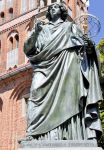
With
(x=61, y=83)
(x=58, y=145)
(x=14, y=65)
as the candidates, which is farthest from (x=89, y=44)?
(x=14, y=65)

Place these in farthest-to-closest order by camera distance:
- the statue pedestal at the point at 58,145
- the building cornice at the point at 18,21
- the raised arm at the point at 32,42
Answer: the building cornice at the point at 18,21 < the raised arm at the point at 32,42 < the statue pedestal at the point at 58,145

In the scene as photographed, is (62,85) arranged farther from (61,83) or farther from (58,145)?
(58,145)

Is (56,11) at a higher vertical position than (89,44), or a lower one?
higher

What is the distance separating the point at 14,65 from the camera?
1158 inches

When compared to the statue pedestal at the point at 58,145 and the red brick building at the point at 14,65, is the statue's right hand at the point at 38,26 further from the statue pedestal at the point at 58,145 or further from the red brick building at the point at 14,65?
the red brick building at the point at 14,65

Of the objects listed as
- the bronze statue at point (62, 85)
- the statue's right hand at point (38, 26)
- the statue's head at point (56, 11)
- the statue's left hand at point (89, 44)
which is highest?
the statue's head at point (56, 11)

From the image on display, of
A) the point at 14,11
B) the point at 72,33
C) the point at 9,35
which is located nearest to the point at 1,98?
the point at 9,35

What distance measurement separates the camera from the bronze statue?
4.23 metres

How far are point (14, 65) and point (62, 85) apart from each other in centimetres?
2519

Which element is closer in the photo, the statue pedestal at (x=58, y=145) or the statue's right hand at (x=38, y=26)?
the statue pedestal at (x=58, y=145)

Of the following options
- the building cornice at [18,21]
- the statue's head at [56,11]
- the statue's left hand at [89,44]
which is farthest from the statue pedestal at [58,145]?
the building cornice at [18,21]

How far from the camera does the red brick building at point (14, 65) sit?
2694 cm

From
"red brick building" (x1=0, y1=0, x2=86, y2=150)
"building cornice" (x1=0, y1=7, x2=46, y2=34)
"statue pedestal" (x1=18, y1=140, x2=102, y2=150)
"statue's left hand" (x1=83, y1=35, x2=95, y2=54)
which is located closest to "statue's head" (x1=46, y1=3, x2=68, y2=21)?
"statue's left hand" (x1=83, y1=35, x2=95, y2=54)

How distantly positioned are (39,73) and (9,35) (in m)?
27.2
